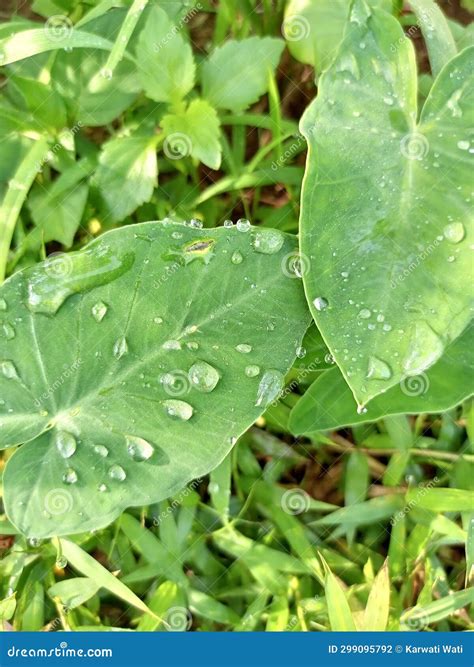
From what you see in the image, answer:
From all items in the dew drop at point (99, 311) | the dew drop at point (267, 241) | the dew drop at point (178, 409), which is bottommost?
the dew drop at point (178, 409)

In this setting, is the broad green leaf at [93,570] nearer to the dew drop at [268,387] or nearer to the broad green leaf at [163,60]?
the dew drop at [268,387]

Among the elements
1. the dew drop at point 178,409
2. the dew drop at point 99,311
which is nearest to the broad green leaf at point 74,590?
the dew drop at point 178,409

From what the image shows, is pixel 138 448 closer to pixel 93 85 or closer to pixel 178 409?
pixel 178 409

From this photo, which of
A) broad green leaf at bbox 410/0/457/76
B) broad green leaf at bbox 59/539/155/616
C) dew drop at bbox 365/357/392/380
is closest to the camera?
dew drop at bbox 365/357/392/380

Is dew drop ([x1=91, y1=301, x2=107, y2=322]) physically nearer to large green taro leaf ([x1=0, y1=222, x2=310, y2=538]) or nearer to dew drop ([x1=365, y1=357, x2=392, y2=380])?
large green taro leaf ([x1=0, y1=222, x2=310, y2=538])

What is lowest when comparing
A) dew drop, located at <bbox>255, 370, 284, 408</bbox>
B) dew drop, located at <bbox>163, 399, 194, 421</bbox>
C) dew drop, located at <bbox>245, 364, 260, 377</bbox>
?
dew drop, located at <bbox>163, 399, 194, 421</bbox>

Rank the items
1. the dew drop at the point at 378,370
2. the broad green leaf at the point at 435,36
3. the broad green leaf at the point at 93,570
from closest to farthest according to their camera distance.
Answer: the dew drop at the point at 378,370
the broad green leaf at the point at 435,36
the broad green leaf at the point at 93,570

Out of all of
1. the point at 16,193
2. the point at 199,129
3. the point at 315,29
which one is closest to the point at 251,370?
the point at 199,129

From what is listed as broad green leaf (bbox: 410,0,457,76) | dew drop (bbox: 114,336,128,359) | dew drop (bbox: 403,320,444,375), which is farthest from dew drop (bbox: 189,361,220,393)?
broad green leaf (bbox: 410,0,457,76)
